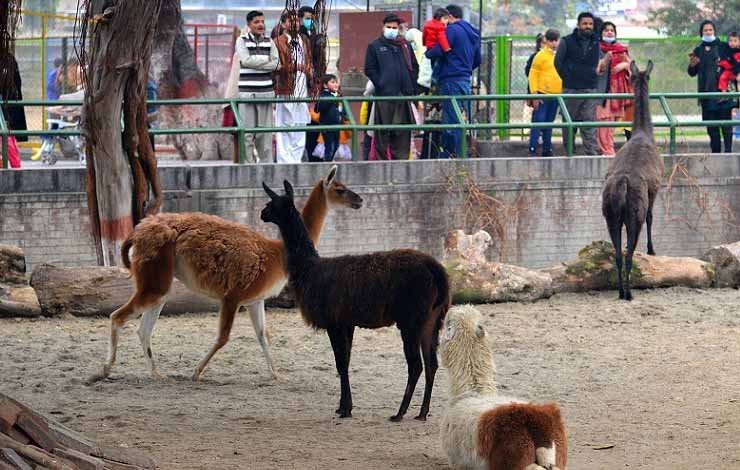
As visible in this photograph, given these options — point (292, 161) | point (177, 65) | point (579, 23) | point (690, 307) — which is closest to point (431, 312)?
→ point (690, 307)

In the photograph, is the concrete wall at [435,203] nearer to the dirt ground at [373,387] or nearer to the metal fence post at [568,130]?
the metal fence post at [568,130]

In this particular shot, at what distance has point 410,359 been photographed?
8789mm

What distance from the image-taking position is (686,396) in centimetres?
950

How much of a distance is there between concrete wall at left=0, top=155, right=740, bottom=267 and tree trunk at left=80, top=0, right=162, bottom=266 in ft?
3.82

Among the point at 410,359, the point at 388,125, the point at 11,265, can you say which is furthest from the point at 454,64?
the point at 410,359

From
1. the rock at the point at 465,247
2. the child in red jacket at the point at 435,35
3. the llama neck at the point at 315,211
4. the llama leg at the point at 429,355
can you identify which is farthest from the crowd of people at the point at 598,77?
the llama leg at the point at 429,355

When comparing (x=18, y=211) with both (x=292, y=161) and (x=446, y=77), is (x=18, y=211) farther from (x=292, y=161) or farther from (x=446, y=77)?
(x=446, y=77)

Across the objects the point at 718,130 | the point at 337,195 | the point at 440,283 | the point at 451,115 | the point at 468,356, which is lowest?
the point at 468,356

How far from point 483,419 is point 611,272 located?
7.55 metres

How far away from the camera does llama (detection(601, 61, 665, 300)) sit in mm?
13984

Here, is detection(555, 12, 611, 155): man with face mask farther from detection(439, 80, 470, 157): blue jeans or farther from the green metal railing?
detection(439, 80, 470, 157): blue jeans

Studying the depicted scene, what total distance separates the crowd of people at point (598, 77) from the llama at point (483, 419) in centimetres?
960

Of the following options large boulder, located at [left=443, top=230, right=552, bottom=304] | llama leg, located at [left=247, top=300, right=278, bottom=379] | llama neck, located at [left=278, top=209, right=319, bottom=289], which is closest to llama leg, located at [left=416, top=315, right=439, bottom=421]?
llama neck, located at [left=278, top=209, right=319, bottom=289]

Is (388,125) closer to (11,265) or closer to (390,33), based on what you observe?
(390,33)
